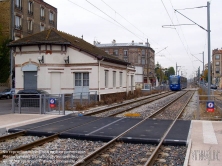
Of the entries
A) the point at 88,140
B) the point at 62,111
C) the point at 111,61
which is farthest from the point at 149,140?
the point at 111,61

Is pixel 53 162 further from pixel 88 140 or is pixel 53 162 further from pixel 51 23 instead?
pixel 51 23

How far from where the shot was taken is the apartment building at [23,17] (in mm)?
45281

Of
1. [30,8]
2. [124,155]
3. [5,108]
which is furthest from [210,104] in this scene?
[30,8]

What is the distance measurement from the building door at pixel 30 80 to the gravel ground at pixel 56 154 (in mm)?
16518

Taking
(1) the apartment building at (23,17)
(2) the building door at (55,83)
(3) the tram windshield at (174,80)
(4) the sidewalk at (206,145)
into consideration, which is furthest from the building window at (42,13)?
(4) the sidewalk at (206,145)

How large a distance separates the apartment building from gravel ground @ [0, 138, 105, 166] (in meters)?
36.3

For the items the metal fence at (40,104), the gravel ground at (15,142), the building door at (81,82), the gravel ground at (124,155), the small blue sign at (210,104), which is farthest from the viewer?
the building door at (81,82)

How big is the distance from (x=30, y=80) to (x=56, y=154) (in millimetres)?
18835

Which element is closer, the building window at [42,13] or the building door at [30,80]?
the building door at [30,80]

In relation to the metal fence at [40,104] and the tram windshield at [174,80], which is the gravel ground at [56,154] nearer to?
the metal fence at [40,104]

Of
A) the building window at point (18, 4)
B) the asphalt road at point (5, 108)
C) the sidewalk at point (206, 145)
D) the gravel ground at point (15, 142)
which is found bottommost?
the gravel ground at point (15, 142)

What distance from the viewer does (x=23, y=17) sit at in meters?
48.0

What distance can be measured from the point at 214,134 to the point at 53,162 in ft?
21.1

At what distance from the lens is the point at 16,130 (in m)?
11.9
